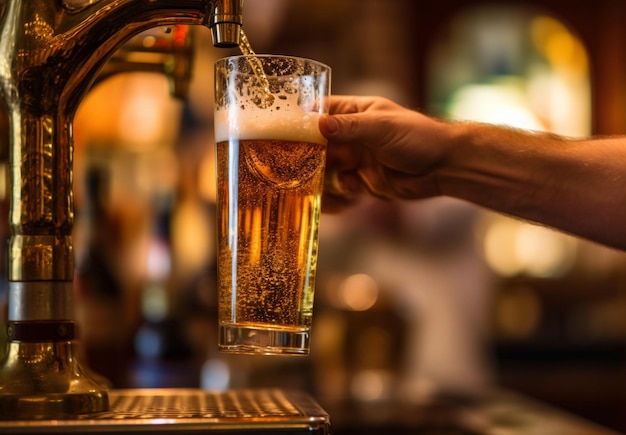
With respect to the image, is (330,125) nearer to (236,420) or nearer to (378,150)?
(378,150)

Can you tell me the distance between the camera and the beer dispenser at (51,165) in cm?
83

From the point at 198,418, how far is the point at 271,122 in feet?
0.90

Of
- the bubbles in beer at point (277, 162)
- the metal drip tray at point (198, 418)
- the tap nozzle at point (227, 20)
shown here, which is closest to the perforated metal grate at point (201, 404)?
the metal drip tray at point (198, 418)

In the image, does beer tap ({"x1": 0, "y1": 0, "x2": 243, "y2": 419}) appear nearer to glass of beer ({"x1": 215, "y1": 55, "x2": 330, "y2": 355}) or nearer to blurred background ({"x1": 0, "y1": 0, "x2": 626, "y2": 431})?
glass of beer ({"x1": 215, "y1": 55, "x2": 330, "y2": 355})

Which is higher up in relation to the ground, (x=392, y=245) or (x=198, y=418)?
(x=392, y=245)

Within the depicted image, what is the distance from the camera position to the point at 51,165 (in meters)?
0.85

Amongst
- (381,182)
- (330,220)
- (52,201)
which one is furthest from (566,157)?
(330,220)

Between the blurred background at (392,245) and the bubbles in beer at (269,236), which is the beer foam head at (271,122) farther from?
the blurred background at (392,245)

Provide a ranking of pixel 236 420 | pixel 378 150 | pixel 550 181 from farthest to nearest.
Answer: pixel 550 181
pixel 378 150
pixel 236 420

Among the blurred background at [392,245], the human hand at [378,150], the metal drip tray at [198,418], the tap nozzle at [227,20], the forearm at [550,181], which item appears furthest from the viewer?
the blurred background at [392,245]

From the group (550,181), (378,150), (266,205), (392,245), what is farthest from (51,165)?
(392,245)

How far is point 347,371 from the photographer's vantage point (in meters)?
2.76

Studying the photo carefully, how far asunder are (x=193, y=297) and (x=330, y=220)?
123cm

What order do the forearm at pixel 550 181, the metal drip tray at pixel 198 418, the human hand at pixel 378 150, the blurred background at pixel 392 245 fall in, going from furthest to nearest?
the blurred background at pixel 392 245
the forearm at pixel 550 181
the human hand at pixel 378 150
the metal drip tray at pixel 198 418
